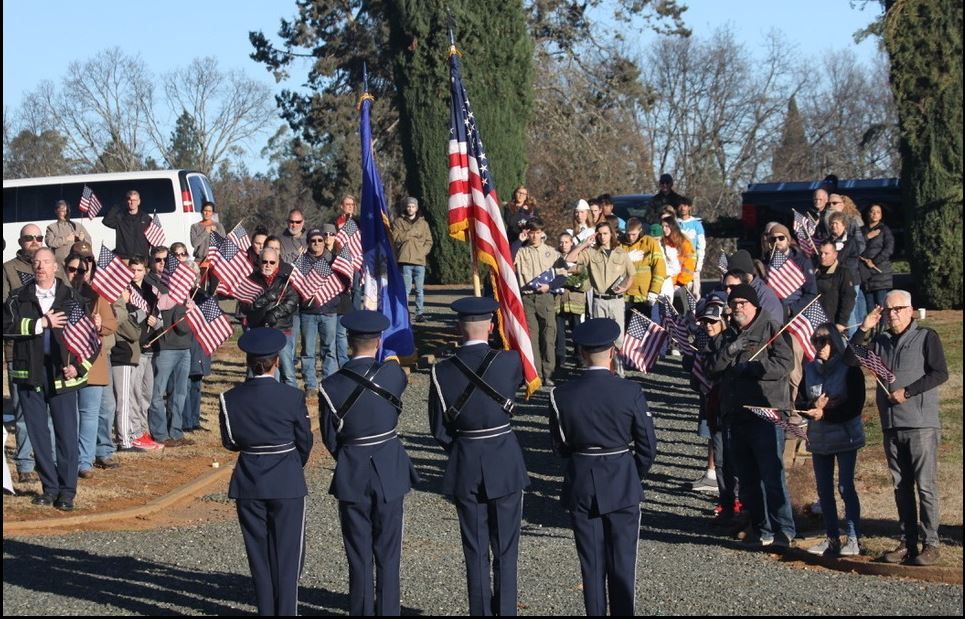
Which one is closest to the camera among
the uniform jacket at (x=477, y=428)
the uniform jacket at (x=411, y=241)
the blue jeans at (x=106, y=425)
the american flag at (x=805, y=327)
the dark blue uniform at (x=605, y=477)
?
the dark blue uniform at (x=605, y=477)

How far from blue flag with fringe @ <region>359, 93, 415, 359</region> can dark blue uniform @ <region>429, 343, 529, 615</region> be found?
13.6 feet

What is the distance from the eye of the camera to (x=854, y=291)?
48.4 ft

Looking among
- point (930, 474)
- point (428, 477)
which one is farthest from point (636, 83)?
point (930, 474)

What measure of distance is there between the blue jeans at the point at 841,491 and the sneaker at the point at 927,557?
1.86ft

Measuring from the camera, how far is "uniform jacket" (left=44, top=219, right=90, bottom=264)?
18.7 m

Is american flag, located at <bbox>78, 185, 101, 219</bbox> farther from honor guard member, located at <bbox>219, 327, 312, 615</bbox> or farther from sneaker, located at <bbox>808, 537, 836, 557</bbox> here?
sneaker, located at <bbox>808, 537, 836, 557</bbox>

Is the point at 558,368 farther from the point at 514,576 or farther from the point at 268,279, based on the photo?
the point at 514,576

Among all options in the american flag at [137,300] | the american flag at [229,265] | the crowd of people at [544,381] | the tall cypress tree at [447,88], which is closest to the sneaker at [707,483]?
the crowd of people at [544,381]

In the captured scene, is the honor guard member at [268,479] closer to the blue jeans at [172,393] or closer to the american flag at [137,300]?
the american flag at [137,300]

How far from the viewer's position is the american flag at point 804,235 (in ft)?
51.0

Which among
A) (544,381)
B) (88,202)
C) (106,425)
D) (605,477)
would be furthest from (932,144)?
(605,477)

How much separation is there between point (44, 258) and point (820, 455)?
6856mm

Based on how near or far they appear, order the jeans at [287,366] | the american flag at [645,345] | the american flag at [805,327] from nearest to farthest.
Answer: the american flag at [805,327] → the american flag at [645,345] → the jeans at [287,366]

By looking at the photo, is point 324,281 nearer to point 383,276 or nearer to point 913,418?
point 383,276
